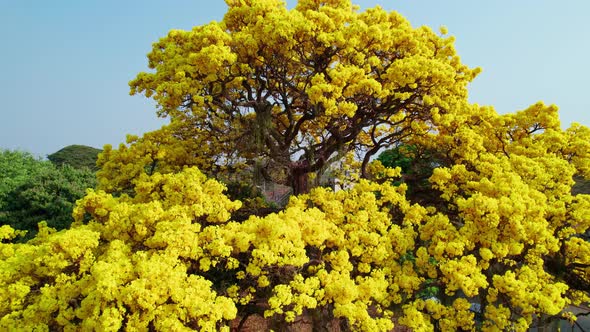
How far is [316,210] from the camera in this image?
33.6 ft

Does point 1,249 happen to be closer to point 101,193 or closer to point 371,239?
point 101,193

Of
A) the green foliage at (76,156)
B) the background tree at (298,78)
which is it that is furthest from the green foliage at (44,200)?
the green foliage at (76,156)

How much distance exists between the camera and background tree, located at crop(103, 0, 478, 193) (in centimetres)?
1176

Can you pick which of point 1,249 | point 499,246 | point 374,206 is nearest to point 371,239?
point 374,206

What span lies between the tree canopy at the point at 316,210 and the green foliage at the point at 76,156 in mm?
47657

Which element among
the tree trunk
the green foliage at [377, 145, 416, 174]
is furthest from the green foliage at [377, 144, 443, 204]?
the tree trunk

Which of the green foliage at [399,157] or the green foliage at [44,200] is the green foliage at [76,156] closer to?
the green foliage at [44,200]

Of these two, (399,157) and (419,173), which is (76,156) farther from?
(419,173)

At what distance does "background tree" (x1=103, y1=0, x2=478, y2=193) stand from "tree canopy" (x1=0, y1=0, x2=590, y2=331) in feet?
0.22

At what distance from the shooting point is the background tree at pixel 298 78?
463 inches

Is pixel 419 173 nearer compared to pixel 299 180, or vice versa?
pixel 299 180

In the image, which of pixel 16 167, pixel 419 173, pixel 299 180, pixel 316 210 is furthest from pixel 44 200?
pixel 419 173

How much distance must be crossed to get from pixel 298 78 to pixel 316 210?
6.12m

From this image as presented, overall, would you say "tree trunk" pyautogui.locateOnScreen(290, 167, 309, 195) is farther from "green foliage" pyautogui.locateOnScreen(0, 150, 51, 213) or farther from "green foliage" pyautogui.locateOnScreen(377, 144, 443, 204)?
"green foliage" pyautogui.locateOnScreen(0, 150, 51, 213)
